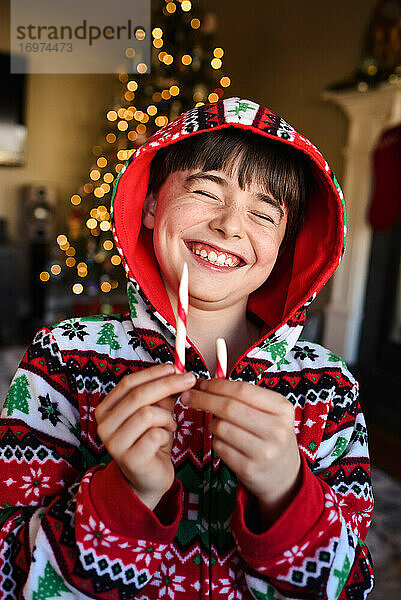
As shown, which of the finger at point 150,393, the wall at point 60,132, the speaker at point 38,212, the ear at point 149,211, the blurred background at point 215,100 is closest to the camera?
the finger at point 150,393

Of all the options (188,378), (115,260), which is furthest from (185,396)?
(115,260)

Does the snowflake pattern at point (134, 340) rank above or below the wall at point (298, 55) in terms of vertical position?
below

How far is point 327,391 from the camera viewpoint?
0.88 metres

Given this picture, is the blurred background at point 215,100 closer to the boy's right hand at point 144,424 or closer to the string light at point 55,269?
the string light at point 55,269

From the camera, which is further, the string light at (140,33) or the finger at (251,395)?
the string light at (140,33)

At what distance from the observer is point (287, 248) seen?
1095 millimetres

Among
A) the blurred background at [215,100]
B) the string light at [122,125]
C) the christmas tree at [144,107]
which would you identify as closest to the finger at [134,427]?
the blurred background at [215,100]

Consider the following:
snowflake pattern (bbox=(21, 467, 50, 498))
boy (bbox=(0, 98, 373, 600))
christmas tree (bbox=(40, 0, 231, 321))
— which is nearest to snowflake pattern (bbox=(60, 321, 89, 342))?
boy (bbox=(0, 98, 373, 600))

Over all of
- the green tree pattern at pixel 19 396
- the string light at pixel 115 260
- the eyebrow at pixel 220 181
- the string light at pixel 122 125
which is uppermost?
the string light at pixel 122 125

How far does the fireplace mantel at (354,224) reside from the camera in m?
4.04

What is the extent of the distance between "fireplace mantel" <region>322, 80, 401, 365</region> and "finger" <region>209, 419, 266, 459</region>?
12.3 ft

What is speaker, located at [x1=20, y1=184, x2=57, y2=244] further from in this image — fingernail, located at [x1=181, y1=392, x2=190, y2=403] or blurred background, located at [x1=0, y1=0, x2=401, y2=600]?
fingernail, located at [x1=181, y1=392, x2=190, y2=403]

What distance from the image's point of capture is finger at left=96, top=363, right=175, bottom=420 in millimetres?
645

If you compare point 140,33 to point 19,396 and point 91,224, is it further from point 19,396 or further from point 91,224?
point 19,396
